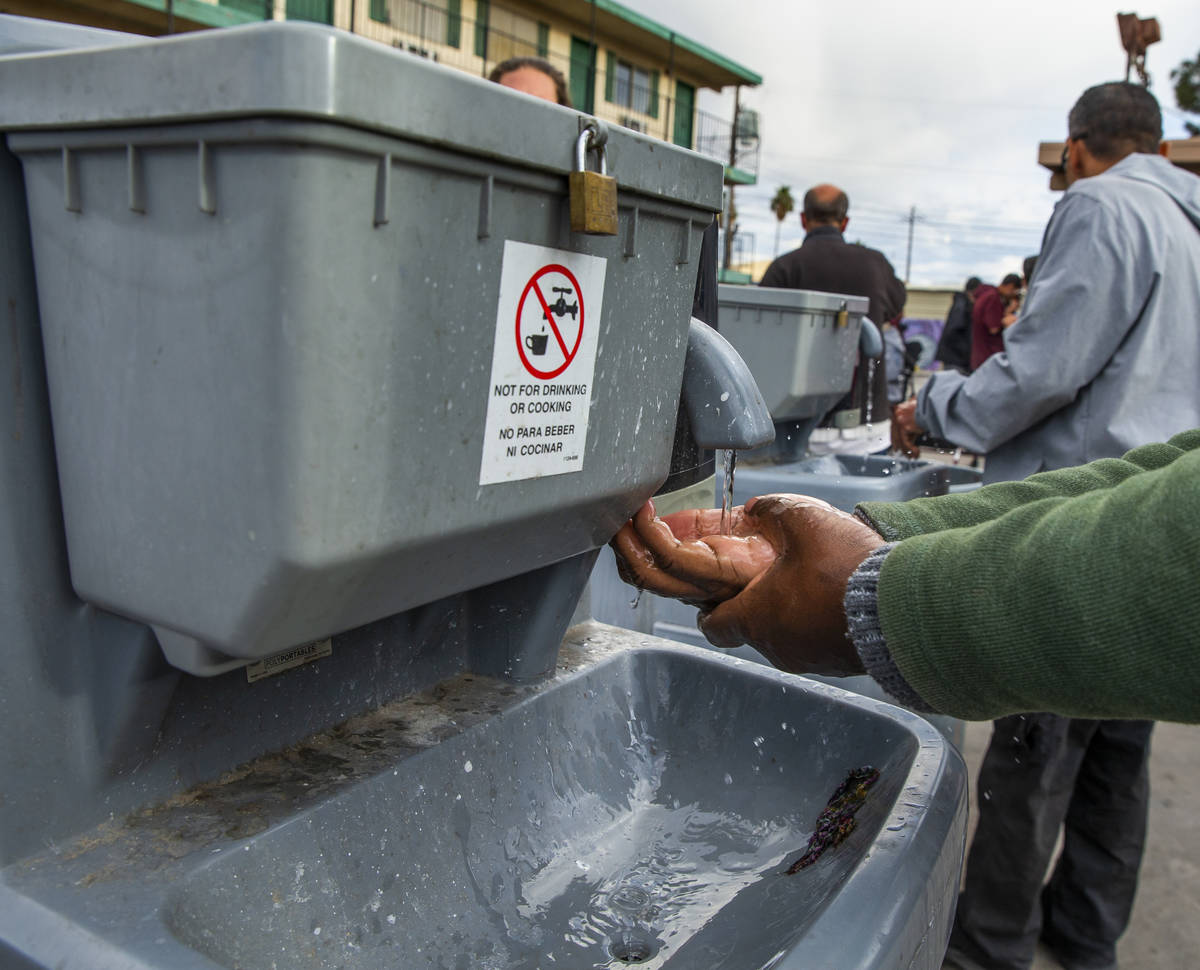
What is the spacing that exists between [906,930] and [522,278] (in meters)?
0.65

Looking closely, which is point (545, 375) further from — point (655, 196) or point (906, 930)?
point (906, 930)

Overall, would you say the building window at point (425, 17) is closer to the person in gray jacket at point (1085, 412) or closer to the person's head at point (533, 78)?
Answer: the person's head at point (533, 78)

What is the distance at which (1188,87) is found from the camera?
19.8 meters

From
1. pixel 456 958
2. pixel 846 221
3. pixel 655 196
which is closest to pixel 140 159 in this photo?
pixel 655 196

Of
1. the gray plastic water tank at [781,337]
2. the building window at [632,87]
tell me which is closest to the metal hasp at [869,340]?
the gray plastic water tank at [781,337]

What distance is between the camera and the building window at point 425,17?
622 inches

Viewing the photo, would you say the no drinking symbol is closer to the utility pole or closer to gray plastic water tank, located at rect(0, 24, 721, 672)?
gray plastic water tank, located at rect(0, 24, 721, 672)

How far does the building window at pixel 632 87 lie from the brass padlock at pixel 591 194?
20647 millimetres

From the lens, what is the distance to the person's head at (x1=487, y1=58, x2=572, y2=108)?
2.52 metres

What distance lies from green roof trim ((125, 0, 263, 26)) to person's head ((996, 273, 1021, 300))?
29.0 feet

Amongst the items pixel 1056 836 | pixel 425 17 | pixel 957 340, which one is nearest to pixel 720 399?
pixel 1056 836

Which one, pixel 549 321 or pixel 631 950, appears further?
pixel 631 950

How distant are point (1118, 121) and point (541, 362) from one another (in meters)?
2.05

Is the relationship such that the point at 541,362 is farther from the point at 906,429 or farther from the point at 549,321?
the point at 906,429
